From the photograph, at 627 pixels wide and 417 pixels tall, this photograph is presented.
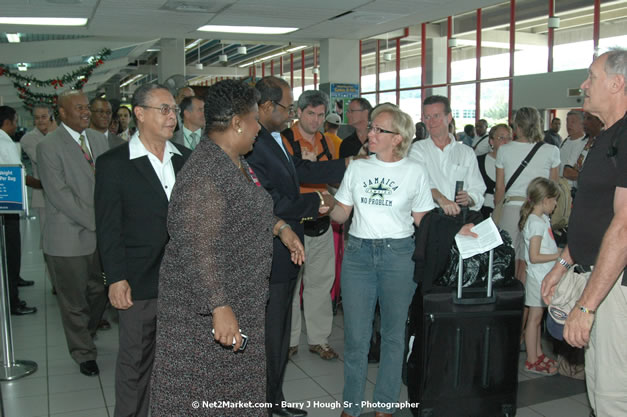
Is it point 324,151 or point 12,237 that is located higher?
point 324,151

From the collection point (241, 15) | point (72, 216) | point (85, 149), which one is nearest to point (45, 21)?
point (241, 15)

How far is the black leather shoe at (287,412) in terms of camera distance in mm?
3133

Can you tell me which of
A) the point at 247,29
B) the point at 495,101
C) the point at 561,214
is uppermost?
the point at 247,29

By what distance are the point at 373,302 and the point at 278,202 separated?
79 cm

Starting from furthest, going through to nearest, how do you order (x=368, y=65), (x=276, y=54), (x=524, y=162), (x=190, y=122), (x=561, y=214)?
(x=276, y=54) → (x=368, y=65) → (x=190, y=122) → (x=524, y=162) → (x=561, y=214)

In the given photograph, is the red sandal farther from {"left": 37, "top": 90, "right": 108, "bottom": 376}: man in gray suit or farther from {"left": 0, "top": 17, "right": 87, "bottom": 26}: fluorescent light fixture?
{"left": 0, "top": 17, "right": 87, "bottom": 26}: fluorescent light fixture

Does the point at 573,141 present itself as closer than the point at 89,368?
No

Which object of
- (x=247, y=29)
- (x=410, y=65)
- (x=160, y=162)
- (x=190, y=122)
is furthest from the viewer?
(x=410, y=65)

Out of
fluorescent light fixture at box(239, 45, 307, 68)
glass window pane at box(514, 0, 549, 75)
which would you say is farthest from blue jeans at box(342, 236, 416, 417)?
fluorescent light fixture at box(239, 45, 307, 68)

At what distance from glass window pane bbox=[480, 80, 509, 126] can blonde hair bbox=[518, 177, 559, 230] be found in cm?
849

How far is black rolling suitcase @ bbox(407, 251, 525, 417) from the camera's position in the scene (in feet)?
9.67

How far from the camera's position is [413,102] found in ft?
48.3

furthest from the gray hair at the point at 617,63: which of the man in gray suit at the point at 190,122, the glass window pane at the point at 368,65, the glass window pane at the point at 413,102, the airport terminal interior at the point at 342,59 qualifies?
the glass window pane at the point at 368,65

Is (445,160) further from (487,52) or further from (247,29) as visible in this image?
(487,52)
